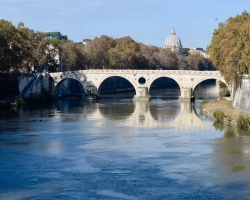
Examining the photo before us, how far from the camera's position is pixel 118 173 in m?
22.0

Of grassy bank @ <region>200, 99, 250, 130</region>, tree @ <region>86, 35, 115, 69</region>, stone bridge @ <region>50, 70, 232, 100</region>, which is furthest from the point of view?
tree @ <region>86, 35, 115, 69</region>

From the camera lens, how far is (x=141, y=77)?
6131cm

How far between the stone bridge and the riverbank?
6.79 meters

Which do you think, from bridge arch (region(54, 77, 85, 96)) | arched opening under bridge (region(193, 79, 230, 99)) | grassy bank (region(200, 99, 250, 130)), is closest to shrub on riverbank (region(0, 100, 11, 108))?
bridge arch (region(54, 77, 85, 96))

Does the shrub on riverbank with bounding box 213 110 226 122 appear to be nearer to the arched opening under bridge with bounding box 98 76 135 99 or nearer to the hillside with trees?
the hillside with trees

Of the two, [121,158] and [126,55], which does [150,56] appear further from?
[121,158]

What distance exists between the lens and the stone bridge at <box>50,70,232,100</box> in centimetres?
5706

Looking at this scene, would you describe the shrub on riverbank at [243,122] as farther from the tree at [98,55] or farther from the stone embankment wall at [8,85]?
the tree at [98,55]

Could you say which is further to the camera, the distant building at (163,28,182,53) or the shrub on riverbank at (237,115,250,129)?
the distant building at (163,28,182,53)

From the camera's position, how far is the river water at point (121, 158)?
1967cm

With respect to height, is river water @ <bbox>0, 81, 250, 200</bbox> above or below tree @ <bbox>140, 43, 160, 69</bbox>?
below

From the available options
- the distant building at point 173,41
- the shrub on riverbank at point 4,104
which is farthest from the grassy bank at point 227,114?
the distant building at point 173,41

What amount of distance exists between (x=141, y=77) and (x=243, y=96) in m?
21.9

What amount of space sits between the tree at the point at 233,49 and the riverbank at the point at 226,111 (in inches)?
89.3
